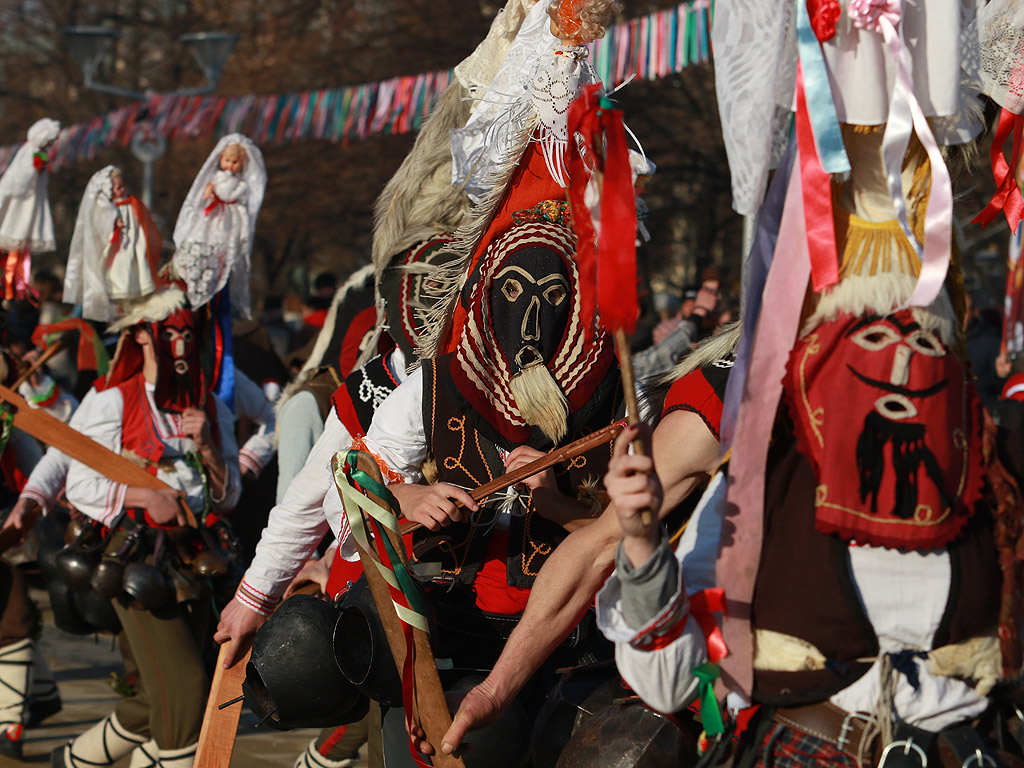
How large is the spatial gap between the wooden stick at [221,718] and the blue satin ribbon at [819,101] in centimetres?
212

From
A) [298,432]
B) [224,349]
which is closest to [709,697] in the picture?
[298,432]

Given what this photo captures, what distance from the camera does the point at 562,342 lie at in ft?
9.60

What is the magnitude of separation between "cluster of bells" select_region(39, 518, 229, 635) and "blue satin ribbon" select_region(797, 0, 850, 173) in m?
3.49

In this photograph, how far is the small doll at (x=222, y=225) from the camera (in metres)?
5.33

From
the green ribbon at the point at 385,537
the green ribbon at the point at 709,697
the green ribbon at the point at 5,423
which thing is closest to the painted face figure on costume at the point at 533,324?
the green ribbon at the point at 385,537

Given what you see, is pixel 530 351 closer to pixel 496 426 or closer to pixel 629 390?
pixel 496 426

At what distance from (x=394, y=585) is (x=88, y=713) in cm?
458

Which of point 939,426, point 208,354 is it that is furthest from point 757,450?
point 208,354

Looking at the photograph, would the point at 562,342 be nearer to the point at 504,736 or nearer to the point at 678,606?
the point at 504,736

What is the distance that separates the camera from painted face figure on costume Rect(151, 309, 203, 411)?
5188 millimetres

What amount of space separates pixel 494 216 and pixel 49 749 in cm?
409

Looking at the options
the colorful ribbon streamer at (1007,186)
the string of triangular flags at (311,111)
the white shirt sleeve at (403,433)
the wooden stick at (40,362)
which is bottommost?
the wooden stick at (40,362)

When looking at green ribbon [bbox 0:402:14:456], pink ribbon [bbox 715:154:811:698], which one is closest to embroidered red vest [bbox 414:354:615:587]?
pink ribbon [bbox 715:154:811:698]

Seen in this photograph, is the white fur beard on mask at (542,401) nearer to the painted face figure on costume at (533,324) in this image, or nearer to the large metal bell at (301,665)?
the painted face figure on costume at (533,324)
